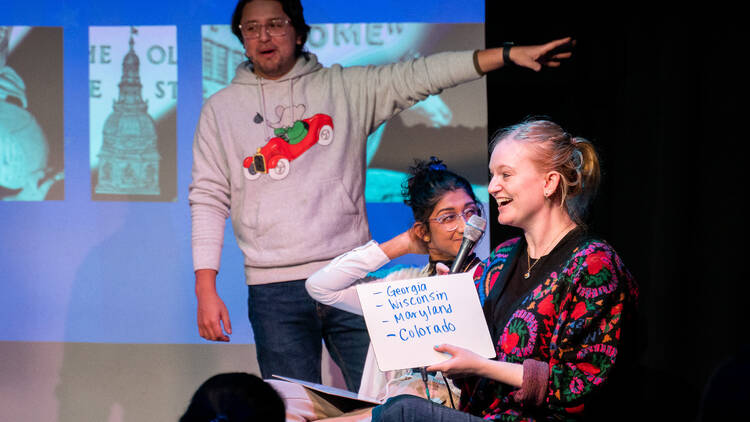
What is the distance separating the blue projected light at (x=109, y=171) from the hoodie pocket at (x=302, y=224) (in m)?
0.53

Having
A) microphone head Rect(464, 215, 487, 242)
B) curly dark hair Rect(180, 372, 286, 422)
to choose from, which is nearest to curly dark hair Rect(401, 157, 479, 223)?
microphone head Rect(464, 215, 487, 242)

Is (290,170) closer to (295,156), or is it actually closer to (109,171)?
(295,156)

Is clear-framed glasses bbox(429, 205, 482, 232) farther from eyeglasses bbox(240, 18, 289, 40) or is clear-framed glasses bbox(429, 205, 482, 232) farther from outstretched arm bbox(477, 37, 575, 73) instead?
eyeglasses bbox(240, 18, 289, 40)

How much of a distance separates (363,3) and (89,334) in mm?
2087

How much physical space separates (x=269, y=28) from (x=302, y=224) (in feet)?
2.74

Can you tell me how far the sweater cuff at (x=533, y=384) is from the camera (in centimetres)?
170

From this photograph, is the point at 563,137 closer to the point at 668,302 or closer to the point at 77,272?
the point at 668,302

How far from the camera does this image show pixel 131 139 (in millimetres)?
3525

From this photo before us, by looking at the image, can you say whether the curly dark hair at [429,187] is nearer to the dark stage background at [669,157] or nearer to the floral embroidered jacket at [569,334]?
the dark stage background at [669,157]

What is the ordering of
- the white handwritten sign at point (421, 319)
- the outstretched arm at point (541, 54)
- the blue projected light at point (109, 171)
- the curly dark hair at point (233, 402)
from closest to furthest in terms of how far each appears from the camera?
1. the curly dark hair at point (233, 402)
2. the white handwritten sign at point (421, 319)
3. the outstretched arm at point (541, 54)
4. the blue projected light at point (109, 171)

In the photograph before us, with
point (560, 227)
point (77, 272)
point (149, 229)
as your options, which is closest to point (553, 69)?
point (560, 227)

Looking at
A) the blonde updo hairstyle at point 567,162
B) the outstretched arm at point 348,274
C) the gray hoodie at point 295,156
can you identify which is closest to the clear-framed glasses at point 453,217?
the outstretched arm at point 348,274

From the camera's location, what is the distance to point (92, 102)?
11.7 feet

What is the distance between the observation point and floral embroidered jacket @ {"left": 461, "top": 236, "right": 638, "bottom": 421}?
170 cm
